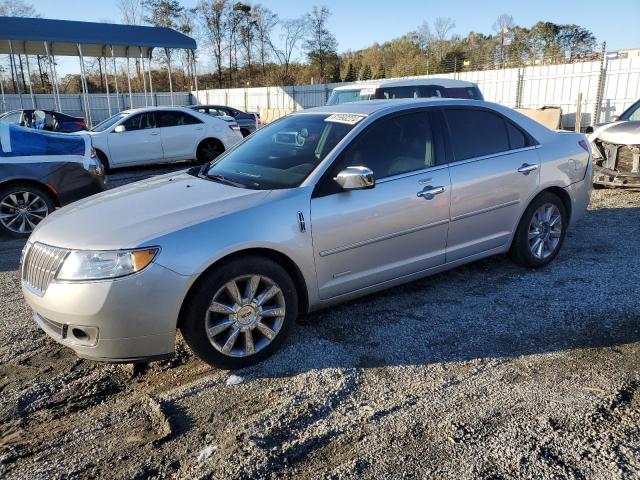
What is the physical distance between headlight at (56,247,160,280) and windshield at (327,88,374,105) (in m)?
7.57

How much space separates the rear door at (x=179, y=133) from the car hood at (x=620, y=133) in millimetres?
9127

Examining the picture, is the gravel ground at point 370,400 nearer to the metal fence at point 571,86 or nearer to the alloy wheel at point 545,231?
the alloy wheel at point 545,231

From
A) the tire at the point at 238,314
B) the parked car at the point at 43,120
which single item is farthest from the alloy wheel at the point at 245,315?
the parked car at the point at 43,120

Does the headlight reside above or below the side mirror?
below

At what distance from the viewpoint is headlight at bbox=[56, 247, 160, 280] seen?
3.02m

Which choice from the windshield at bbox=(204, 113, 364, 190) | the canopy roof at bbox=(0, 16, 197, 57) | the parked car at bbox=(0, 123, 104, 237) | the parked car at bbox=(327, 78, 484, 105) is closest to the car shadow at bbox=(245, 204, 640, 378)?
the windshield at bbox=(204, 113, 364, 190)

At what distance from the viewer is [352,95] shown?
1057 centimetres

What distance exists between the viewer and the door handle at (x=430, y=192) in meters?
4.12

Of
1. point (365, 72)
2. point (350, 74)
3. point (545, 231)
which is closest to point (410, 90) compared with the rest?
point (545, 231)

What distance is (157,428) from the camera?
9.39 feet

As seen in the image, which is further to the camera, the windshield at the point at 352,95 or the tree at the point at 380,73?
the tree at the point at 380,73

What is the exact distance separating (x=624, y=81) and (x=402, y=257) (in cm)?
1742

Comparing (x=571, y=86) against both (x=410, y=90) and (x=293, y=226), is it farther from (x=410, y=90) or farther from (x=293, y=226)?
(x=293, y=226)

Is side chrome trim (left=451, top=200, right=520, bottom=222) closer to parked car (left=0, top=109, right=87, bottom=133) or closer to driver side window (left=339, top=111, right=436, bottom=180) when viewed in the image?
driver side window (left=339, top=111, right=436, bottom=180)
